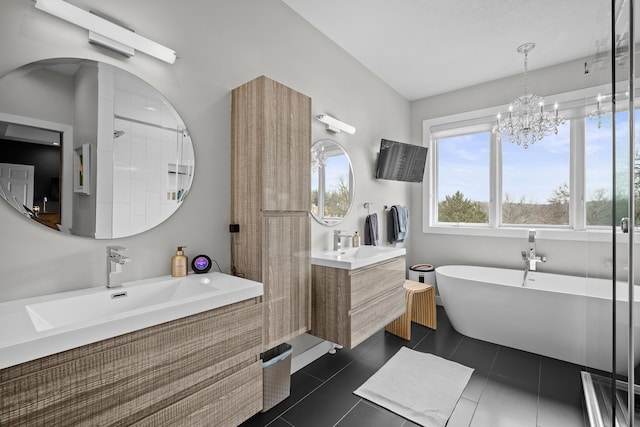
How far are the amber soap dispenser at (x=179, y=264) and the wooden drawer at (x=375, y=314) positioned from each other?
111cm

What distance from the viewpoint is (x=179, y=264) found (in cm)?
155

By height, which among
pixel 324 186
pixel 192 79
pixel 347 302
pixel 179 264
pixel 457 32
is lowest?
pixel 347 302

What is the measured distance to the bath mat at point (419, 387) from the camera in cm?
183

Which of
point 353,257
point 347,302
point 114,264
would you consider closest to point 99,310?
point 114,264

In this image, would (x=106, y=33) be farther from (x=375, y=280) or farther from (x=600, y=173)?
(x=600, y=173)

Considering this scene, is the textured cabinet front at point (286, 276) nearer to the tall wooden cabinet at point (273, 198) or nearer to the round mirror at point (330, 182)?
the tall wooden cabinet at point (273, 198)

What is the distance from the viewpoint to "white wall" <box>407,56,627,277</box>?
305cm

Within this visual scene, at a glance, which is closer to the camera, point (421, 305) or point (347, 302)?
point (347, 302)

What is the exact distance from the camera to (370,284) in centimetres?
220

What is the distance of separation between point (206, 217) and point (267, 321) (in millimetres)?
714

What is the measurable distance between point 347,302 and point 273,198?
0.87 m

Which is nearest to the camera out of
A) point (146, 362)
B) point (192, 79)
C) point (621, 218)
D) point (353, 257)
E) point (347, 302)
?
point (146, 362)

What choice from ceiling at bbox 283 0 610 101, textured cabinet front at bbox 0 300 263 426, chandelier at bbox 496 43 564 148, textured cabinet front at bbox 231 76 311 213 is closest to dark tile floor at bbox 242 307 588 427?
textured cabinet front at bbox 0 300 263 426

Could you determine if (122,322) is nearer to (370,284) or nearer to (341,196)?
(370,284)
